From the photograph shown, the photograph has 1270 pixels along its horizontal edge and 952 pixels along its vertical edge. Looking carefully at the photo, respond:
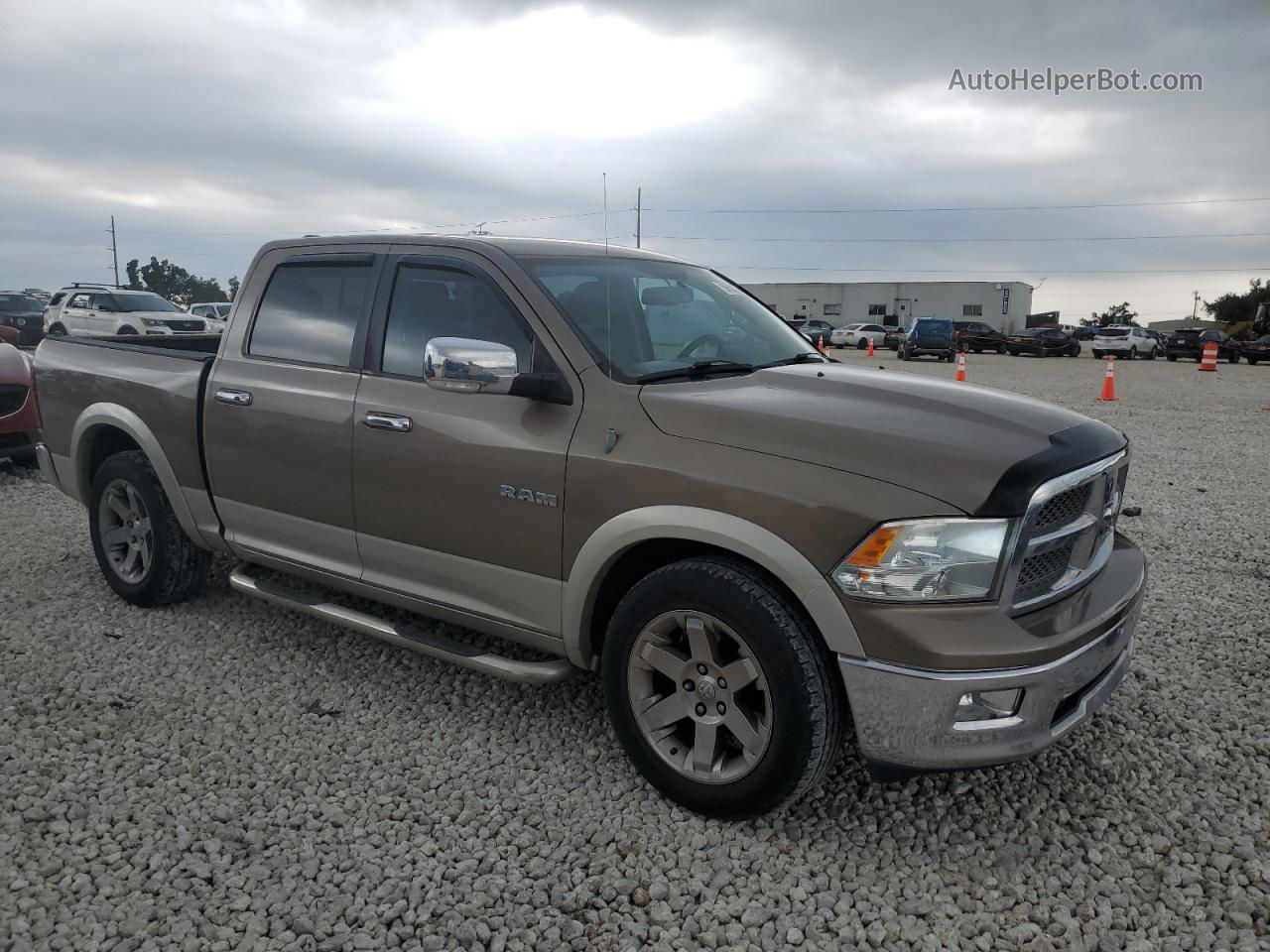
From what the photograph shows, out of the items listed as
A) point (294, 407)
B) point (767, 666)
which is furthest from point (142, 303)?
point (767, 666)

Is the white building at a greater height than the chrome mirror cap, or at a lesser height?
greater

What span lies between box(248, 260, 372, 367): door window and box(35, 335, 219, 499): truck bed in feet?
1.28

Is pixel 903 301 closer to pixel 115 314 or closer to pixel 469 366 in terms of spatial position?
pixel 115 314

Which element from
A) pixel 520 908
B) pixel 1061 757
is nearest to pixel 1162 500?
pixel 1061 757

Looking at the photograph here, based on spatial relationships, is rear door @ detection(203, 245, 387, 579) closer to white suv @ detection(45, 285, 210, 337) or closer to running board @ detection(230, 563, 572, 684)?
running board @ detection(230, 563, 572, 684)

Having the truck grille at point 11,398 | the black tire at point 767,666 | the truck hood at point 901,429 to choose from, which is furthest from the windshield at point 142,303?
the black tire at point 767,666

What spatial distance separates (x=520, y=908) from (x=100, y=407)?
140 inches

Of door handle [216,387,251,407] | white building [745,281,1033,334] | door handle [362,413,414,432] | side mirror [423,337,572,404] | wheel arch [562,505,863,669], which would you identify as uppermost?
white building [745,281,1033,334]

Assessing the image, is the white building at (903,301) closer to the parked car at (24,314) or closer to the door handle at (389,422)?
the parked car at (24,314)

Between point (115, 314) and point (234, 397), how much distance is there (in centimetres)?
2196

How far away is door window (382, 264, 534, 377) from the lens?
329 cm

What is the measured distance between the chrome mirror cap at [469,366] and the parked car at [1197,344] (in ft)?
121

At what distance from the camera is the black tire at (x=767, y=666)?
8.37 ft

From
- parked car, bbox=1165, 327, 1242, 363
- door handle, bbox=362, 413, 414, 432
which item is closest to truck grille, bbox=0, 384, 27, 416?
door handle, bbox=362, 413, 414, 432
